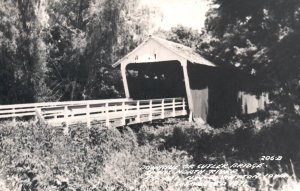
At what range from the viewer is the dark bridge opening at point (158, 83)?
2873cm

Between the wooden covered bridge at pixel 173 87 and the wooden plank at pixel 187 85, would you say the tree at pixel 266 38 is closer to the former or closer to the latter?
the wooden covered bridge at pixel 173 87

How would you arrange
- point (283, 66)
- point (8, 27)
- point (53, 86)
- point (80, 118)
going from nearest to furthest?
point (80, 118)
point (283, 66)
point (8, 27)
point (53, 86)

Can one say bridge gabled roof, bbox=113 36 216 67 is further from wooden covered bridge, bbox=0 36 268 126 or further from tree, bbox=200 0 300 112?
tree, bbox=200 0 300 112

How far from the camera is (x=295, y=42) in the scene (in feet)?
58.7

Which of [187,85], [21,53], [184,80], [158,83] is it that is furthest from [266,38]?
[21,53]

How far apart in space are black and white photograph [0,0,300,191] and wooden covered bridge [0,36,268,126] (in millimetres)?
76

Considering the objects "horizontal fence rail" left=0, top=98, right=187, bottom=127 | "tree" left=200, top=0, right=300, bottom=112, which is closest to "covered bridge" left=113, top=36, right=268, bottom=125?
"horizontal fence rail" left=0, top=98, right=187, bottom=127

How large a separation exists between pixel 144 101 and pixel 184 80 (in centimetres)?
516

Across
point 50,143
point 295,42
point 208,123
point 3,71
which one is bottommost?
point 208,123

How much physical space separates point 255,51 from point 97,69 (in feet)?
50.5

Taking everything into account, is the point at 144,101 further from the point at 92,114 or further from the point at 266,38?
the point at 266,38

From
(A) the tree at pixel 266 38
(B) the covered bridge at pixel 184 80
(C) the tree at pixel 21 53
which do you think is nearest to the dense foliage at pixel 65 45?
(C) the tree at pixel 21 53

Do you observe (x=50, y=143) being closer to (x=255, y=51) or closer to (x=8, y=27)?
(x=255, y=51)

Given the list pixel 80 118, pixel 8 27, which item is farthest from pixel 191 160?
pixel 8 27
